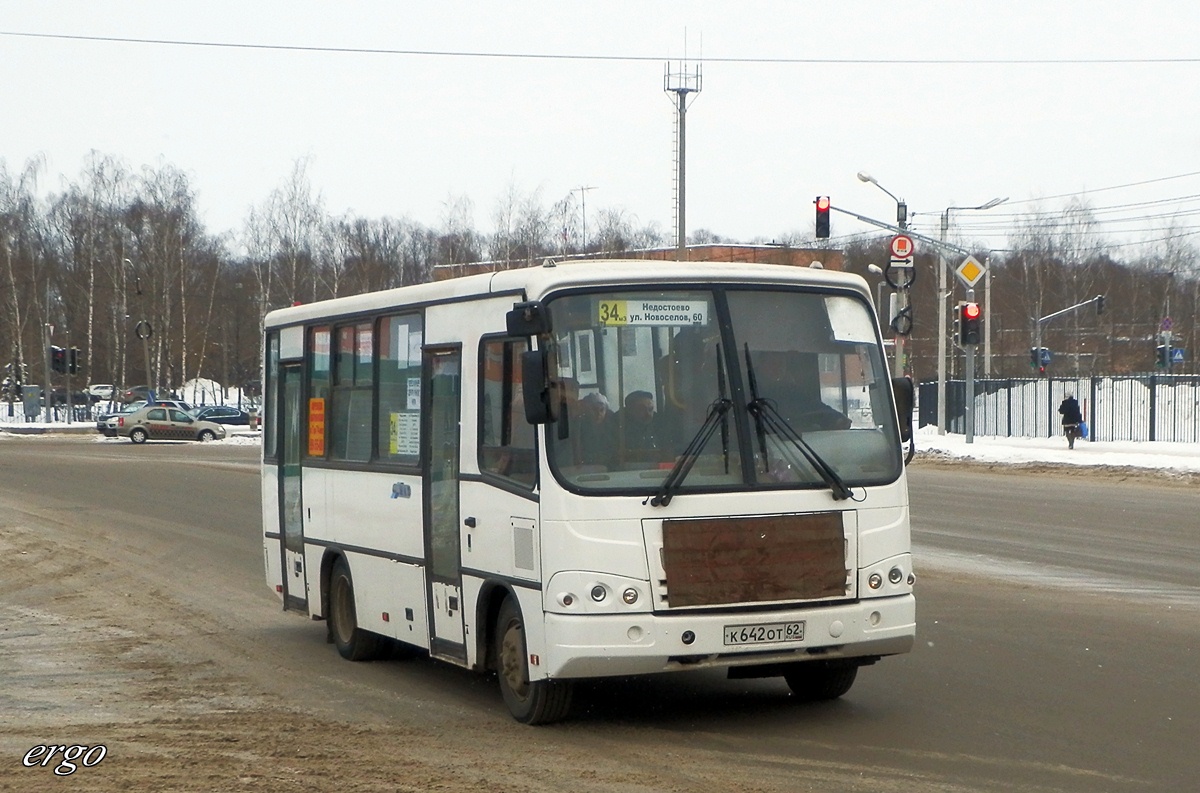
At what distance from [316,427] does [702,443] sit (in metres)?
4.03

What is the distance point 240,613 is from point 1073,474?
23860 mm

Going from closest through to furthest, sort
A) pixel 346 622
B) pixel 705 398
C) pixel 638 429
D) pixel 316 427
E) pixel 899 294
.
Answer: pixel 638 429
pixel 705 398
pixel 346 622
pixel 316 427
pixel 899 294

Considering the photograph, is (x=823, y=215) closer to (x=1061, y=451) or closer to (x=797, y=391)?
(x=1061, y=451)

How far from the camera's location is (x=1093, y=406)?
43.7 metres

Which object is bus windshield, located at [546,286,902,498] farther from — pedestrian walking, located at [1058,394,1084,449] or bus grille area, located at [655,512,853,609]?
pedestrian walking, located at [1058,394,1084,449]

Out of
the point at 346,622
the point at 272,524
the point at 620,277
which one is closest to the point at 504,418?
the point at 620,277

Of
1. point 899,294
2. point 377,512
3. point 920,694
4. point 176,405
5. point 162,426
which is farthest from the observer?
point 176,405

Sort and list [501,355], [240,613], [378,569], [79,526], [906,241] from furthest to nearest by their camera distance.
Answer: [906,241]
[79,526]
[240,613]
[378,569]
[501,355]

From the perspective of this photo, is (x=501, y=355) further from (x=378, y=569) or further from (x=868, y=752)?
(x=868, y=752)

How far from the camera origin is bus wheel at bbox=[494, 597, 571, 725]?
7977 mm

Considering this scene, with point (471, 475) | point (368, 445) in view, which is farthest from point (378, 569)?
point (471, 475)

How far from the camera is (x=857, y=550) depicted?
8.01 meters

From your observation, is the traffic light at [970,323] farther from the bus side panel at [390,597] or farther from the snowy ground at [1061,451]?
the bus side panel at [390,597]

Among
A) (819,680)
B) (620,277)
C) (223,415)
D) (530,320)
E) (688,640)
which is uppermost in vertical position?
(620,277)
